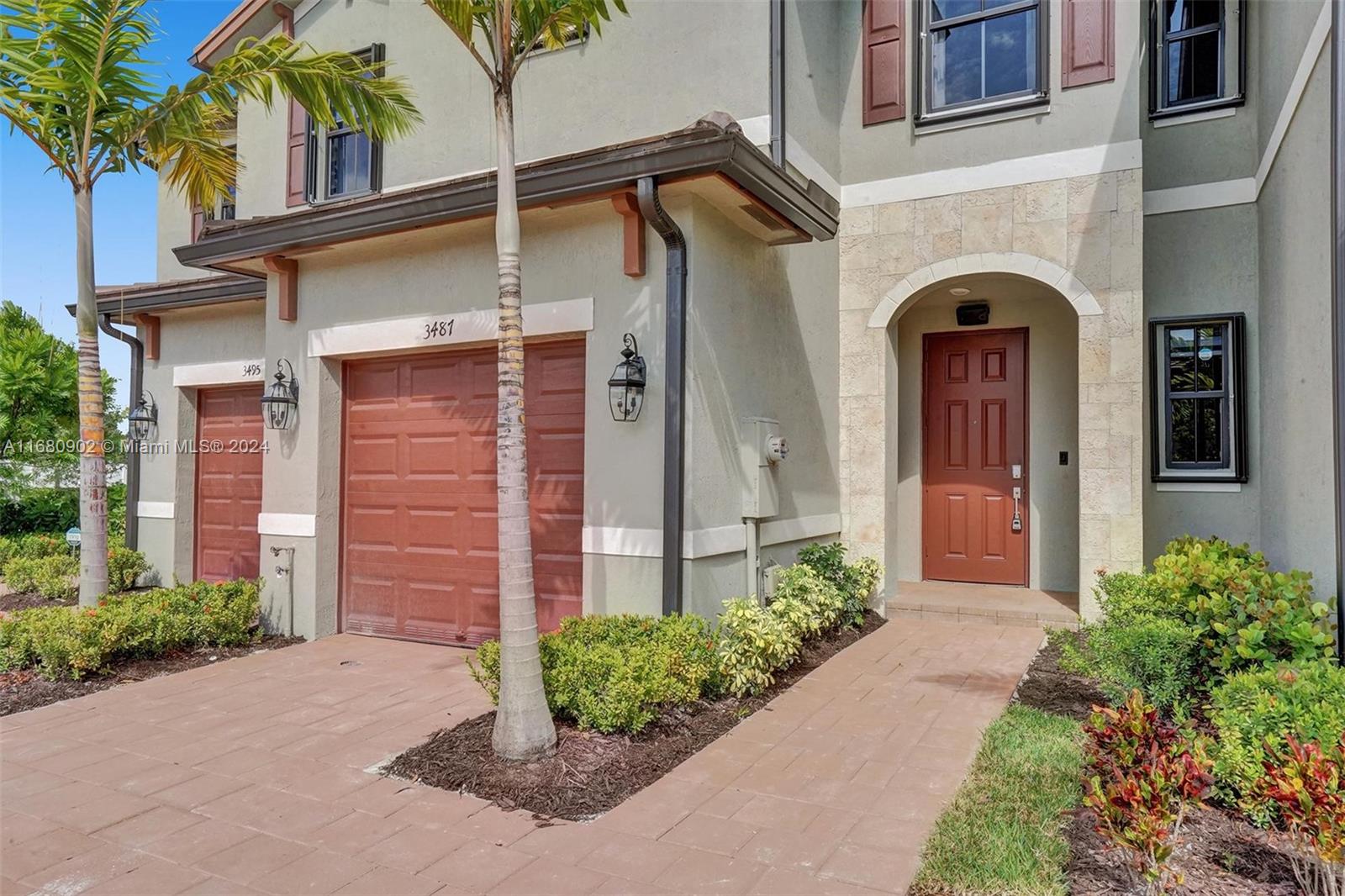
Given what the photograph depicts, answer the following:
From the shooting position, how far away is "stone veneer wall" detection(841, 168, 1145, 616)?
277 inches

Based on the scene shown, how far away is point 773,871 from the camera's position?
10.3ft

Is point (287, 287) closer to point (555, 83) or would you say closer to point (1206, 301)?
point (555, 83)

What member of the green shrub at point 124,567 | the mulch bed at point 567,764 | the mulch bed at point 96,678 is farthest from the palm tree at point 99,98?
the mulch bed at point 567,764

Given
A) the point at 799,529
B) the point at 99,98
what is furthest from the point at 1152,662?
the point at 99,98

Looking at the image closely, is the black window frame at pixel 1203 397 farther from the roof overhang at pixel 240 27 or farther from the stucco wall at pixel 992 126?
the roof overhang at pixel 240 27

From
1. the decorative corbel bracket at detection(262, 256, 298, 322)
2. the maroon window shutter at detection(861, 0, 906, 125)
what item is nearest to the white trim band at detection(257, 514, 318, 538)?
the decorative corbel bracket at detection(262, 256, 298, 322)

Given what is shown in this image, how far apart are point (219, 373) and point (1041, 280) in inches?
343

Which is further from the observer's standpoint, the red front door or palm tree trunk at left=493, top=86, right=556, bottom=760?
the red front door

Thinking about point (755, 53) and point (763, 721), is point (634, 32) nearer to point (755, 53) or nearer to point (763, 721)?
point (755, 53)

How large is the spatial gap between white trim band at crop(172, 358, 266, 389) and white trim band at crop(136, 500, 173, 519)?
4.53 ft

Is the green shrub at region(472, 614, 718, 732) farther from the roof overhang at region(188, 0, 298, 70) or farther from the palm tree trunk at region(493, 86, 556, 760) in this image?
the roof overhang at region(188, 0, 298, 70)

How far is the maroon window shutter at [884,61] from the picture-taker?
26.2 ft

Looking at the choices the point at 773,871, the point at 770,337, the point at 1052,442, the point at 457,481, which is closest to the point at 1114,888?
the point at 773,871

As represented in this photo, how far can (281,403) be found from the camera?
7.27 metres
